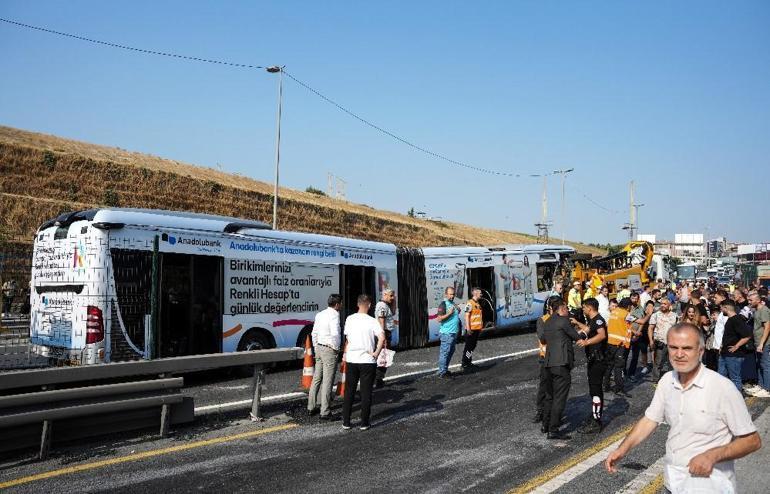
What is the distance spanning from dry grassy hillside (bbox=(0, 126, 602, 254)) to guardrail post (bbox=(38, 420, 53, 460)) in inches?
985

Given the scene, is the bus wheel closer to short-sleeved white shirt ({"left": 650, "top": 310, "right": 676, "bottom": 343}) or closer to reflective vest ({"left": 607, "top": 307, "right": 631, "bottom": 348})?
reflective vest ({"left": 607, "top": 307, "right": 631, "bottom": 348})

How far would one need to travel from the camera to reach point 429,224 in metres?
76.9

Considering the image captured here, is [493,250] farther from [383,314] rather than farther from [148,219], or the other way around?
[148,219]

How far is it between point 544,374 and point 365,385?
2290 mm

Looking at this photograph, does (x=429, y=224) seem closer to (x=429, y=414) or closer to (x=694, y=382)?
(x=429, y=414)

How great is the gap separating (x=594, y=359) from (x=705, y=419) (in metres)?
5.34

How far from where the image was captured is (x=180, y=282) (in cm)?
Result: 1107

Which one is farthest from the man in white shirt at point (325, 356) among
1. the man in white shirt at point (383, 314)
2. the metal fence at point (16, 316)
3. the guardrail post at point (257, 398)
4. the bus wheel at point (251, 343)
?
the metal fence at point (16, 316)

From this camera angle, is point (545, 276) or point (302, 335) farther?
point (545, 276)

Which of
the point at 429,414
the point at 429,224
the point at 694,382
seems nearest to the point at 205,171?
Answer: the point at 429,224

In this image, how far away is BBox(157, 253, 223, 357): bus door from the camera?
35.5 feet

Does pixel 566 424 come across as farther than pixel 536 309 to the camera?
No

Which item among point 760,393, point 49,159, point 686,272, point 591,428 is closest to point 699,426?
point 591,428

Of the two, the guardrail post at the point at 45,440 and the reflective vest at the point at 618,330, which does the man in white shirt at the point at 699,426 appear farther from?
the reflective vest at the point at 618,330
